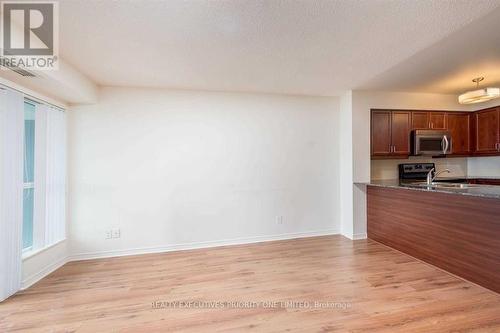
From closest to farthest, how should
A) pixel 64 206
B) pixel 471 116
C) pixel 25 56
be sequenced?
pixel 25 56, pixel 64 206, pixel 471 116

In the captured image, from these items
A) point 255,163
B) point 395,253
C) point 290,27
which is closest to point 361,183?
point 395,253

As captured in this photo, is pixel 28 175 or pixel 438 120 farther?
pixel 438 120

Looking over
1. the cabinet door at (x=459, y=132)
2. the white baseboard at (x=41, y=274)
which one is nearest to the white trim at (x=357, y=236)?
the cabinet door at (x=459, y=132)

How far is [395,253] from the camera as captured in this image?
133 inches

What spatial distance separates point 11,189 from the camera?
2.36 meters

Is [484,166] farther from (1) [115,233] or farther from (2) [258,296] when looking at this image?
(1) [115,233]

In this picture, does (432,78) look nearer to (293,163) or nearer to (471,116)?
(471,116)

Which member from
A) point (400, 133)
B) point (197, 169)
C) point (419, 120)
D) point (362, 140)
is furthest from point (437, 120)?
point (197, 169)

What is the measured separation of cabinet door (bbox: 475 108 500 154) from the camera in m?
4.05

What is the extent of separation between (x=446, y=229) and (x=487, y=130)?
264cm

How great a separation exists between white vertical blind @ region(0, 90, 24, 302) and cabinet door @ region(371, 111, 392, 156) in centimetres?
462

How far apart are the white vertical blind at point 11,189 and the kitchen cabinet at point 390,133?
461 cm

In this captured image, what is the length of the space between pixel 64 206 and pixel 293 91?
3654 millimetres

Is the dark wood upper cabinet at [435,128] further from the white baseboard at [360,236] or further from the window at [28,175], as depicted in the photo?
the window at [28,175]
